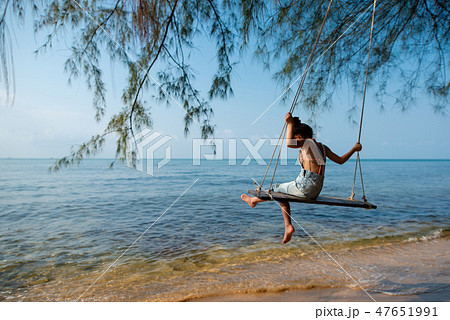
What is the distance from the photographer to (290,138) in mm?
2584

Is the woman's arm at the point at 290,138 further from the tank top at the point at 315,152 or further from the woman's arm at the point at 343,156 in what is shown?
the woman's arm at the point at 343,156

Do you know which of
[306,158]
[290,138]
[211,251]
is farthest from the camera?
[211,251]

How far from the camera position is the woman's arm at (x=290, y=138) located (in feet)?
8.29

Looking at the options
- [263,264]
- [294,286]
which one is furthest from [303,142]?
[263,264]

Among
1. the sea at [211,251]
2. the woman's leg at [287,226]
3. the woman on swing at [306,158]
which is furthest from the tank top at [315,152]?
the sea at [211,251]

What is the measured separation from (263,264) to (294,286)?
0.76 metres

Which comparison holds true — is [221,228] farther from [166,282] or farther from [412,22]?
[412,22]

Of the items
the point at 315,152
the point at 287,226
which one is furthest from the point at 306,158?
the point at 287,226

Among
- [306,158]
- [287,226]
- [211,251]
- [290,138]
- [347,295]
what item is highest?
[290,138]

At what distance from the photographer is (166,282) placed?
10.6 feet

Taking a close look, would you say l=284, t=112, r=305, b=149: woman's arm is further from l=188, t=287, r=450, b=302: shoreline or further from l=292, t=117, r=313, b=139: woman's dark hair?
l=188, t=287, r=450, b=302: shoreline

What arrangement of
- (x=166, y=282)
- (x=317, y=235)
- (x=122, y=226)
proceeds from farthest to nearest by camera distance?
(x=122, y=226), (x=317, y=235), (x=166, y=282)
